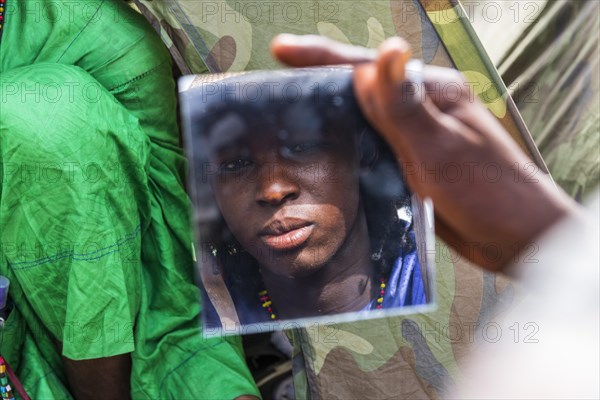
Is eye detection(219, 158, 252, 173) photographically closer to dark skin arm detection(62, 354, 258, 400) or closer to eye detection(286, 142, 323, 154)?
eye detection(286, 142, 323, 154)

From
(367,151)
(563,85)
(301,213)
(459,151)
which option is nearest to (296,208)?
(301,213)

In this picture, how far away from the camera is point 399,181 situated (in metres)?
1.15

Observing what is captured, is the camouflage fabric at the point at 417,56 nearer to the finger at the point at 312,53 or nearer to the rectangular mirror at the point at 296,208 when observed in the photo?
the rectangular mirror at the point at 296,208

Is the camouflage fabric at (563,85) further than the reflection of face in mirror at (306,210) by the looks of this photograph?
Yes

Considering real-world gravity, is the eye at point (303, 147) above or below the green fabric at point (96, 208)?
above

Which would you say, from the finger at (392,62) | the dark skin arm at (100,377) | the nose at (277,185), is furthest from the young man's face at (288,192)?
the finger at (392,62)

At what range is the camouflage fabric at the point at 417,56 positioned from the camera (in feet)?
4.37

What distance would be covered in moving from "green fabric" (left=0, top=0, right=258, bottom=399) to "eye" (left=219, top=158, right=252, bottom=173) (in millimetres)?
284

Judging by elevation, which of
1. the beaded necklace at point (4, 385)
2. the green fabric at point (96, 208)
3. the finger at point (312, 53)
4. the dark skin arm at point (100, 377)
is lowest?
the dark skin arm at point (100, 377)

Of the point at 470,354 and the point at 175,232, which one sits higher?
the point at 175,232

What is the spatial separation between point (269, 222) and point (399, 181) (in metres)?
0.18

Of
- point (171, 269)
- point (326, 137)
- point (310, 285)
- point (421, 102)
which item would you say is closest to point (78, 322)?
point (171, 269)

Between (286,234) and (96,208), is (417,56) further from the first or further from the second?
(96,208)

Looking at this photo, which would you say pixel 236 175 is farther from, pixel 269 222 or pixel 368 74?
pixel 368 74
